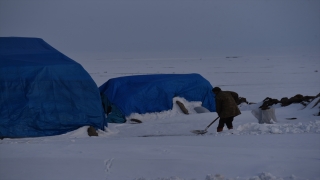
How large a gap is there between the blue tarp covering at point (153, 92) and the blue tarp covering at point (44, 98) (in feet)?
9.98

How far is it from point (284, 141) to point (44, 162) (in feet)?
13.3

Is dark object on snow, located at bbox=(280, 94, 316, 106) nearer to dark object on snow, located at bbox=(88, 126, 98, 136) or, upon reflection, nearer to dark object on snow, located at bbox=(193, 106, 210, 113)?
dark object on snow, located at bbox=(193, 106, 210, 113)

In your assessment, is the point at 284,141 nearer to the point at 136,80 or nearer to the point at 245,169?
the point at 245,169

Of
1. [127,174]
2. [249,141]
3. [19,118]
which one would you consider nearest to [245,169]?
[127,174]

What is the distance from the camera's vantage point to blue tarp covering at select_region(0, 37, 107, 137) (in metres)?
11.8

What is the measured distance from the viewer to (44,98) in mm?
12031

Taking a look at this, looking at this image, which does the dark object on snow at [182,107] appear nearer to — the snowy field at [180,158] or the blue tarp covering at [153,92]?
the blue tarp covering at [153,92]

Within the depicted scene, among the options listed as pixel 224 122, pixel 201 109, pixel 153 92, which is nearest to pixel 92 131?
pixel 224 122

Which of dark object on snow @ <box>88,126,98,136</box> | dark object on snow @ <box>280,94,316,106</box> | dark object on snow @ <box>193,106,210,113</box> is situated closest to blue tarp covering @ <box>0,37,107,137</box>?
dark object on snow @ <box>88,126,98,136</box>

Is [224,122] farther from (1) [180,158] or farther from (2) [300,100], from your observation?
(2) [300,100]

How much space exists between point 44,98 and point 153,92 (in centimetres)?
483

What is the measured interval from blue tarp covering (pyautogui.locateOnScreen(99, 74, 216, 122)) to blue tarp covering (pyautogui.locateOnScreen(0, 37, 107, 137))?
3043mm

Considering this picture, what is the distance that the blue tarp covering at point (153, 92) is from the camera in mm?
15828

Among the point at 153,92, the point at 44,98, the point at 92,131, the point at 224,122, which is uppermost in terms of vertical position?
the point at 224,122
